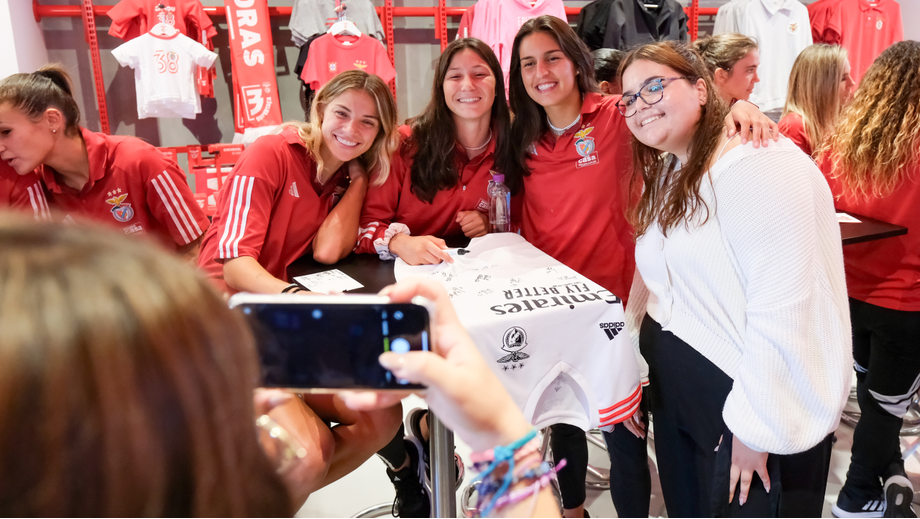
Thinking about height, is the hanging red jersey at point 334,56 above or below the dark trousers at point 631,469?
above

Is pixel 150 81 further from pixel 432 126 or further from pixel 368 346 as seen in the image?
pixel 368 346

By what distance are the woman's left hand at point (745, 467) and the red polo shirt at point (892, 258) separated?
107cm

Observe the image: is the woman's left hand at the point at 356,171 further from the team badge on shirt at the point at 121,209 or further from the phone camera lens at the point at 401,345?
the phone camera lens at the point at 401,345

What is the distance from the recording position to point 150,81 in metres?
3.75

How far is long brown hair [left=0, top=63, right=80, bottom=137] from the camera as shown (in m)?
1.89

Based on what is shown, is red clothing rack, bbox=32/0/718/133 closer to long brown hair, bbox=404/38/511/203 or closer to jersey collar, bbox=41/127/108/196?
jersey collar, bbox=41/127/108/196

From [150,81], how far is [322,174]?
2.49 meters

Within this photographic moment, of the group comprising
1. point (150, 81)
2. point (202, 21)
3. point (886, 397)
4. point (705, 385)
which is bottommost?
point (886, 397)

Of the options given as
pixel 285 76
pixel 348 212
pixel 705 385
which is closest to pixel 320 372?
pixel 705 385

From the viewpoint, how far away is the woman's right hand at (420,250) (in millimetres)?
1777

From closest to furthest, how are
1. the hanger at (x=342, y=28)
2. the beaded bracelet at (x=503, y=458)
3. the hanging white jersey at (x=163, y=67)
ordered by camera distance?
1. the beaded bracelet at (x=503, y=458)
2. the hanging white jersey at (x=163, y=67)
3. the hanger at (x=342, y=28)

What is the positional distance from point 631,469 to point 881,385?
3.33 feet

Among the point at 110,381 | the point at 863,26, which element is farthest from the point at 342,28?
the point at 863,26

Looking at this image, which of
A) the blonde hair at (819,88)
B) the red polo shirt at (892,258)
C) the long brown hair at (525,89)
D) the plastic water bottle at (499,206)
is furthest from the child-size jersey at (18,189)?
the blonde hair at (819,88)
